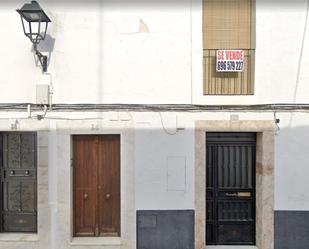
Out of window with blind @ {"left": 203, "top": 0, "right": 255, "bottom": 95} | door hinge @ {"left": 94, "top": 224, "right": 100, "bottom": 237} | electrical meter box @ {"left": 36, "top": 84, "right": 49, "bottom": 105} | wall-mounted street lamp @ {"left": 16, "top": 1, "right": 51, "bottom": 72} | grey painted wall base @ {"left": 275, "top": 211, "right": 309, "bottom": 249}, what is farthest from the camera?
door hinge @ {"left": 94, "top": 224, "right": 100, "bottom": 237}

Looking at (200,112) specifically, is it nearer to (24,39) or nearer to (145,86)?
(145,86)

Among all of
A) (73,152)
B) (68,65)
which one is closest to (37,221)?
(73,152)

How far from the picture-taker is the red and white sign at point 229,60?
19.9ft

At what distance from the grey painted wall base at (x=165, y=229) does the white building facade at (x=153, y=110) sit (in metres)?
0.02

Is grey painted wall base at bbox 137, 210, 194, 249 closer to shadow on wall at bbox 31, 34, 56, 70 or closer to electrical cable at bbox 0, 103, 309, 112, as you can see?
electrical cable at bbox 0, 103, 309, 112

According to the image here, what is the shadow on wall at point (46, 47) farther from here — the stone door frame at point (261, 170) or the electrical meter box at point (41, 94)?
the stone door frame at point (261, 170)

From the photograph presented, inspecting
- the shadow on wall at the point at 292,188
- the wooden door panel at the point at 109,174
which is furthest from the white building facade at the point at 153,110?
the wooden door panel at the point at 109,174

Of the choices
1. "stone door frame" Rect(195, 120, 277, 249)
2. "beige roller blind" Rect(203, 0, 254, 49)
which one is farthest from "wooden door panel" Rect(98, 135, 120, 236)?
"beige roller blind" Rect(203, 0, 254, 49)

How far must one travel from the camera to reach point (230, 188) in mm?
6324

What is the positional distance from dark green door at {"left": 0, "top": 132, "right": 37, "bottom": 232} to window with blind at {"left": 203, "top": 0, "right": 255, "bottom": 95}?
3501 mm

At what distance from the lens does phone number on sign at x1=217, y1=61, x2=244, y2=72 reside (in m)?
6.07

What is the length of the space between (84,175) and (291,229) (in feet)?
12.7

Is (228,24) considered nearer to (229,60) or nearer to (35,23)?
(229,60)

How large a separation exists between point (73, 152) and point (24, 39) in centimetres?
221
